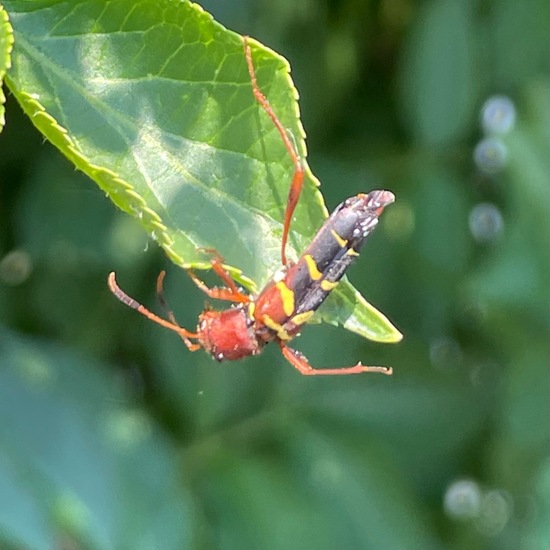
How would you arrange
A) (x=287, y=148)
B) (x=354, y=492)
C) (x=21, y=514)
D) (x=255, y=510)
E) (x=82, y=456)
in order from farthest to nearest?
(x=354, y=492)
(x=255, y=510)
(x=82, y=456)
(x=21, y=514)
(x=287, y=148)

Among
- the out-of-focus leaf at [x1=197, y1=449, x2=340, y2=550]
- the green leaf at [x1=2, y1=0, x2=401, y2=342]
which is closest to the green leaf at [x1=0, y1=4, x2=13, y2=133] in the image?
the green leaf at [x1=2, y1=0, x2=401, y2=342]

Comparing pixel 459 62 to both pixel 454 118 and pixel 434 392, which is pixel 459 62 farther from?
pixel 434 392

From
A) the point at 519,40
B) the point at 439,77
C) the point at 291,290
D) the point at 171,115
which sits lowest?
the point at 291,290

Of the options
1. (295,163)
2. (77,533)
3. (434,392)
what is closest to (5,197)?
(77,533)

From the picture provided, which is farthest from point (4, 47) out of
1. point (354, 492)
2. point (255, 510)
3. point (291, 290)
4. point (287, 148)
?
point (354, 492)

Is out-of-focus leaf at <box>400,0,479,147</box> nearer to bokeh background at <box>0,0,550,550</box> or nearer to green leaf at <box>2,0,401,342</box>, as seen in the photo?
bokeh background at <box>0,0,550,550</box>

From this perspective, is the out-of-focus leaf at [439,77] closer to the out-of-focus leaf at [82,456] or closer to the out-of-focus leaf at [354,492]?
the out-of-focus leaf at [354,492]

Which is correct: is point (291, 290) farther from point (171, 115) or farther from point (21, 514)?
point (21, 514)
